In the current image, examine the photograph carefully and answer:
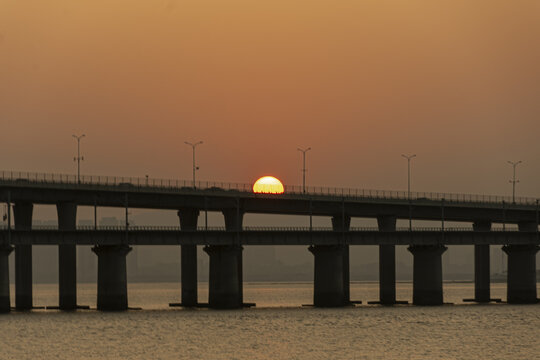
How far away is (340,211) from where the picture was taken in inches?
7702

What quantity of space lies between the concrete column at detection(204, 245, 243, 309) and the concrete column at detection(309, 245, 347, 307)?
1148cm

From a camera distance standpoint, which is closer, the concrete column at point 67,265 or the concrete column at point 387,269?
the concrete column at point 67,265

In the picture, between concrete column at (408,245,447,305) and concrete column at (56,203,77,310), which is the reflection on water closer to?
concrete column at (56,203,77,310)

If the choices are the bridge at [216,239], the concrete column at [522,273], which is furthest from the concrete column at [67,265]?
the concrete column at [522,273]

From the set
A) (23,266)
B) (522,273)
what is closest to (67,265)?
(23,266)

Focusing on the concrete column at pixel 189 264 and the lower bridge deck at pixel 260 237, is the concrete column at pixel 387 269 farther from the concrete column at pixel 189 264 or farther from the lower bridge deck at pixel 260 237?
the concrete column at pixel 189 264

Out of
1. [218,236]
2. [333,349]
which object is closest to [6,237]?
[218,236]

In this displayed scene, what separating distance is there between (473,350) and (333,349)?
36.8 ft

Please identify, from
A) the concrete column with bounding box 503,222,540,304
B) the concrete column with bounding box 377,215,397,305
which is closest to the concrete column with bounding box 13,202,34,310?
the concrete column with bounding box 377,215,397,305

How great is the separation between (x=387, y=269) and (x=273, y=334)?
3007 inches

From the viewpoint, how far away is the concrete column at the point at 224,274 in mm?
168500

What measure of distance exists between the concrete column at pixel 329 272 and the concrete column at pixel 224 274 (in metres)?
11.5

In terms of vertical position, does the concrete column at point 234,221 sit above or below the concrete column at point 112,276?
above

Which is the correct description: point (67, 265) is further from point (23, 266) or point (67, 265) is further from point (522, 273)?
point (522, 273)
